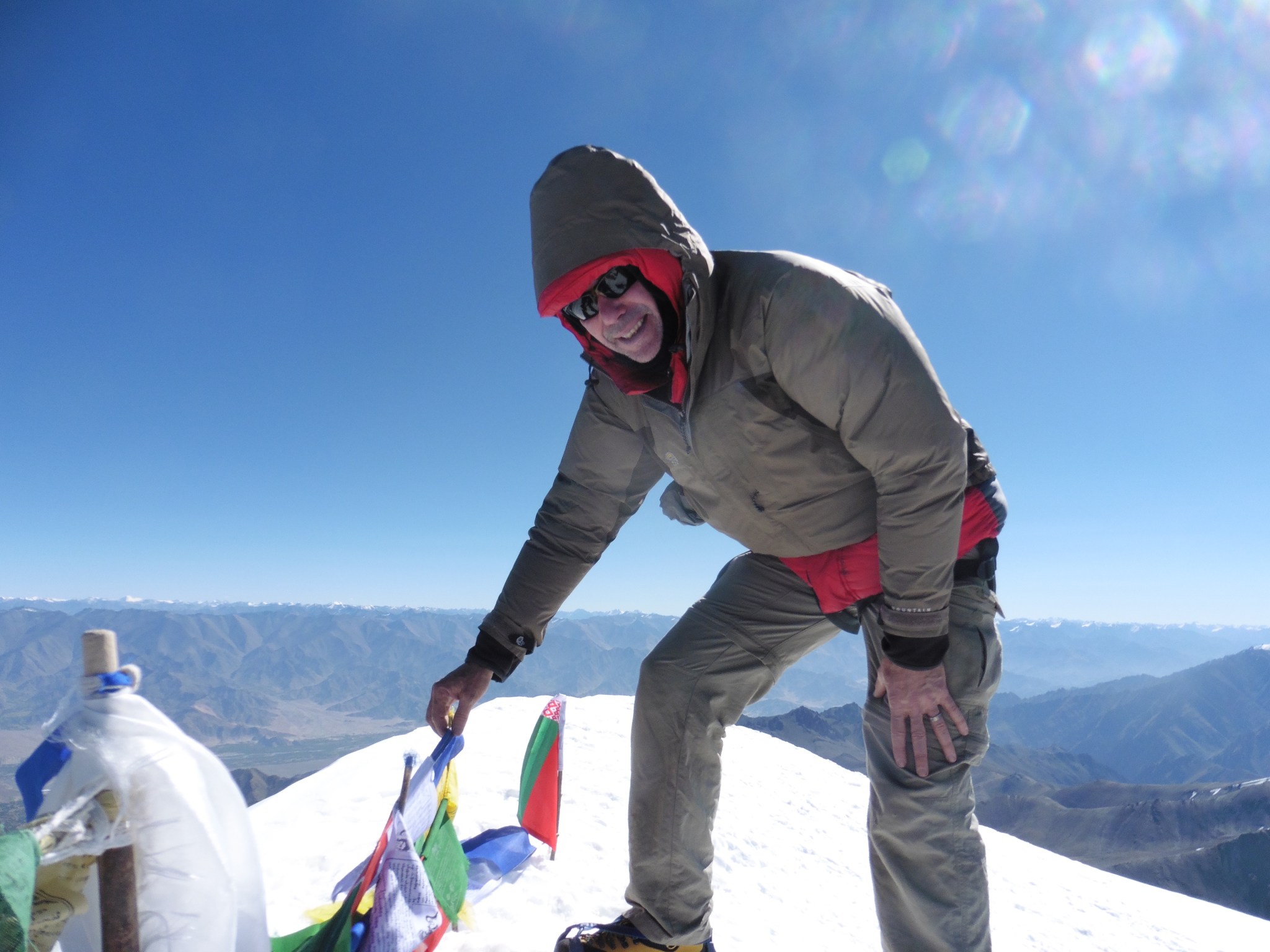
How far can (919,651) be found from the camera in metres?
2.28

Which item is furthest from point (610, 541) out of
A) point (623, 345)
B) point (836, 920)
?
point (836, 920)

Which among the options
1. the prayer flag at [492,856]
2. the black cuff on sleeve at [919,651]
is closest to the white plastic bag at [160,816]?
the black cuff on sleeve at [919,651]

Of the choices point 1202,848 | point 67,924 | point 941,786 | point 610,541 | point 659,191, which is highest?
point 659,191

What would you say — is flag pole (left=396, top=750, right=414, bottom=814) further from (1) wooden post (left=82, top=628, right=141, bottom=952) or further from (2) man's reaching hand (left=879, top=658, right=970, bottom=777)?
(2) man's reaching hand (left=879, top=658, right=970, bottom=777)

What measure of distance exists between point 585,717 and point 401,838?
5.85m

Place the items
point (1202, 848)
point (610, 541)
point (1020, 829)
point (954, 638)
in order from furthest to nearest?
point (1020, 829)
point (1202, 848)
point (610, 541)
point (954, 638)

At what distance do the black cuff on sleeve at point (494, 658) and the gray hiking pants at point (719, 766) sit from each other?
71 cm

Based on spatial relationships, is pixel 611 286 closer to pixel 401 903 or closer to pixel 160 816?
pixel 160 816

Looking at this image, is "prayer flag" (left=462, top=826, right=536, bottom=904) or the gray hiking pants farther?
"prayer flag" (left=462, top=826, right=536, bottom=904)

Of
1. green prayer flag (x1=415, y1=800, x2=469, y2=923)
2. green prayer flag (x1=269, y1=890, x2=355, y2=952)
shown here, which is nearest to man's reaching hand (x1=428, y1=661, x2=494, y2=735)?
green prayer flag (x1=415, y1=800, x2=469, y2=923)

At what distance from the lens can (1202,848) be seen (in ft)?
333

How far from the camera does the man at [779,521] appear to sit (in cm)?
223

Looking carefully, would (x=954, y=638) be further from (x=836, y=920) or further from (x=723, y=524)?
(x=836, y=920)

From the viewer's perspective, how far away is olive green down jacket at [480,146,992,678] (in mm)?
2201
